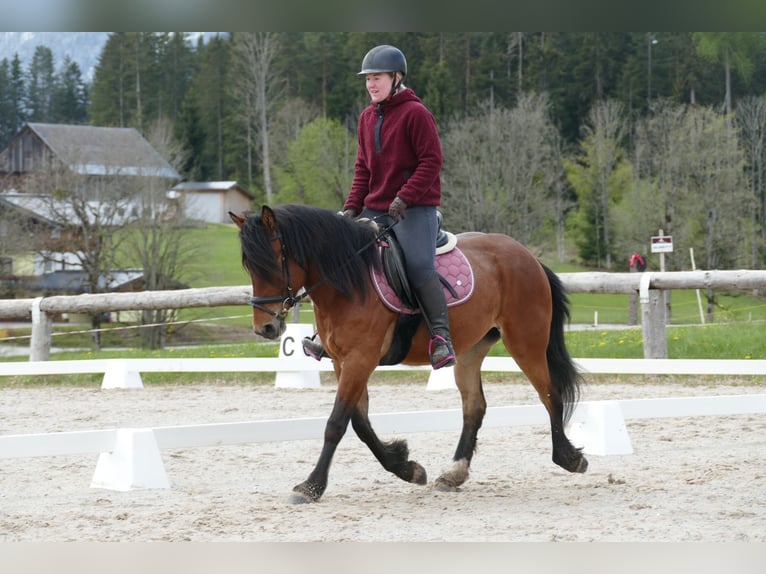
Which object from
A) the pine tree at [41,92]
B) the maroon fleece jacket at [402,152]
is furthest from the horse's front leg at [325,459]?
the pine tree at [41,92]

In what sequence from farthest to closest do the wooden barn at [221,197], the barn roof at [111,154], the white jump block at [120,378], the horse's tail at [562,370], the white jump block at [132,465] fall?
the wooden barn at [221,197] < the barn roof at [111,154] < the white jump block at [120,378] < the horse's tail at [562,370] < the white jump block at [132,465]

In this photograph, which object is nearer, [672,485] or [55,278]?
[672,485]

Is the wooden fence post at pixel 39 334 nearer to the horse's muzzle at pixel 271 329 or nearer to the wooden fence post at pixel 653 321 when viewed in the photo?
the wooden fence post at pixel 653 321

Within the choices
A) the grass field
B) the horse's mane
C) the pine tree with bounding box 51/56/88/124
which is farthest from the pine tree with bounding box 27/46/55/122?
the horse's mane

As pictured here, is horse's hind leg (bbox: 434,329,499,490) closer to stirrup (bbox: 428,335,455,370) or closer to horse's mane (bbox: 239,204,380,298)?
stirrup (bbox: 428,335,455,370)

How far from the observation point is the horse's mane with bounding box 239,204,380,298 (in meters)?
4.96

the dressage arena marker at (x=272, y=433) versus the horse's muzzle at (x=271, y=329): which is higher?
the horse's muzzle at (x=271, y=329)

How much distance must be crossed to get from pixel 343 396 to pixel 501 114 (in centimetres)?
3506

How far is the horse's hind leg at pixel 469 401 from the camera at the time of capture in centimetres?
555

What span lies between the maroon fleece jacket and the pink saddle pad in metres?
0.34

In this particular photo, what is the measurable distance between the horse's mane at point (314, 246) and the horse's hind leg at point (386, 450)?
0.67 metres

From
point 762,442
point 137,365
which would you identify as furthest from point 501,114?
point 762,442

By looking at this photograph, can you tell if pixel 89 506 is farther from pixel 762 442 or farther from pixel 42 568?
pixel 762 442

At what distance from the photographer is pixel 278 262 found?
5004 millimetres
